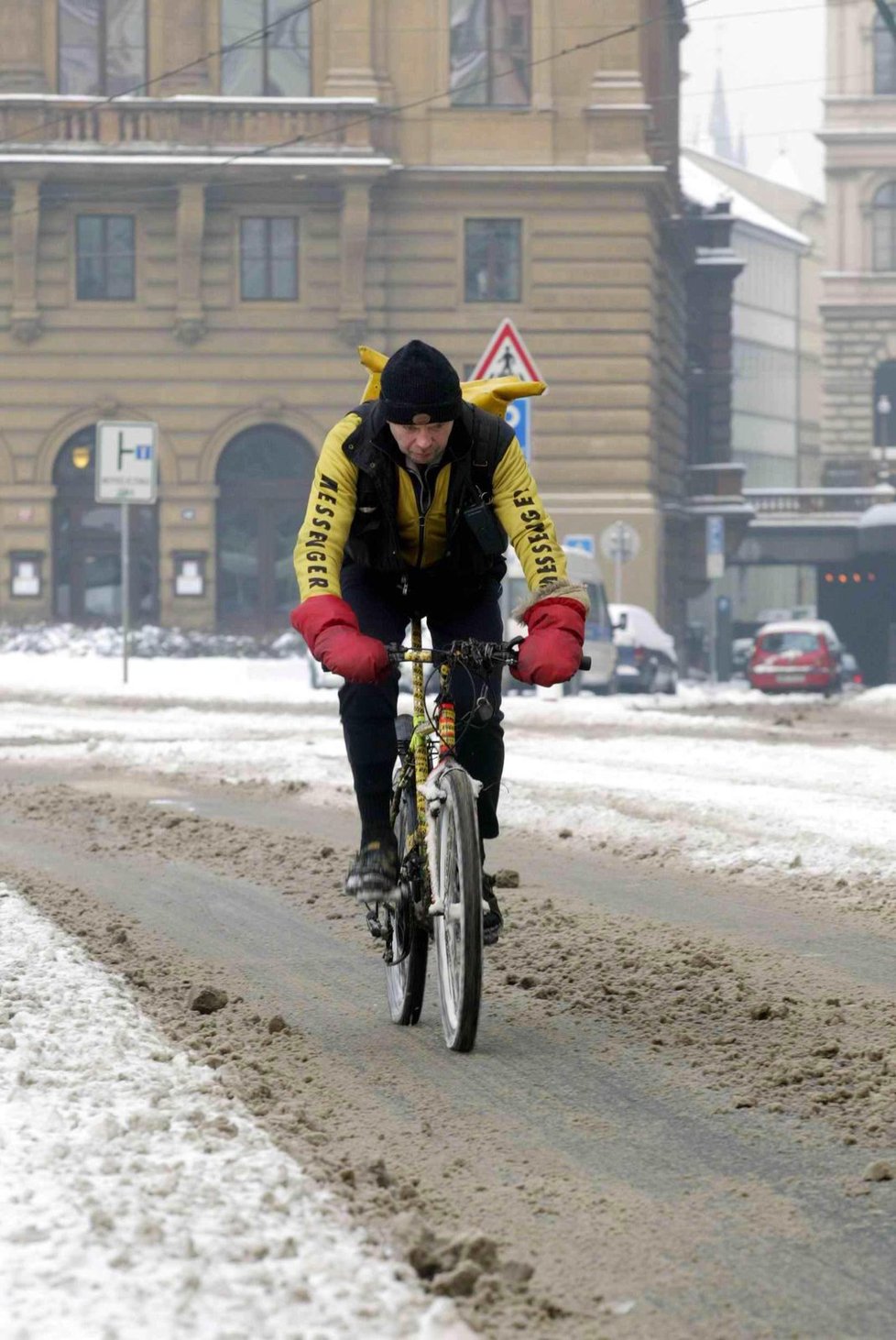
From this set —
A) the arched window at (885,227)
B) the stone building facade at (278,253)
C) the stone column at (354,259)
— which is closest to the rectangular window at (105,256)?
the stone building facade at (278,253)

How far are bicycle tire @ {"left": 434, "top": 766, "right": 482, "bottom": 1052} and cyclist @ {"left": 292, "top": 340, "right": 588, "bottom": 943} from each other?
0.76 feet

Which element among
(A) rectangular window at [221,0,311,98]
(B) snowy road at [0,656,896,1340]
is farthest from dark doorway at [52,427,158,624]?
(B) snowy road at [0,656,896,1340]

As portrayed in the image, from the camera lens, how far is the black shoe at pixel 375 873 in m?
6.04

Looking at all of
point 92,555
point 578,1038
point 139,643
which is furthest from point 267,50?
point 578,1038

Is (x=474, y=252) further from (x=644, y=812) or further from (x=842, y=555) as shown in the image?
(x=644, y=812)

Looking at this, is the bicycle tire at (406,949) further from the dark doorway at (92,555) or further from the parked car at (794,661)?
the dark doorway at (92,555)

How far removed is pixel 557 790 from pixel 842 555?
1983 inches

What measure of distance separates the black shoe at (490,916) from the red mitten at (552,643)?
536mm

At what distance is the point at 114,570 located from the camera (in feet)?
141

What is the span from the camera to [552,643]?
18.4ft

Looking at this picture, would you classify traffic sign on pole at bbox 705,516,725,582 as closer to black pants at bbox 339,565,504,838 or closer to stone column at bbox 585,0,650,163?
stone column at bbox 585,0,650,163

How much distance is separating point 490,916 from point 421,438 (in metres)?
1.20

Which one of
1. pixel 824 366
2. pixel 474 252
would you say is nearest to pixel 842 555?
pixel 824 366

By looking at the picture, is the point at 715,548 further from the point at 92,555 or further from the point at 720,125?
the point at 720,125
